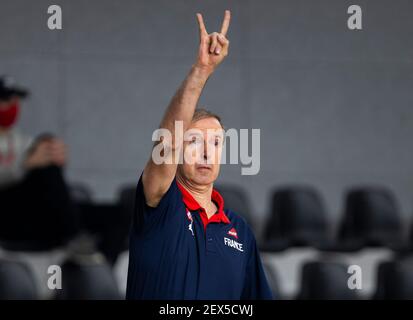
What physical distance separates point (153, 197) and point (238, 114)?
3.34 meters

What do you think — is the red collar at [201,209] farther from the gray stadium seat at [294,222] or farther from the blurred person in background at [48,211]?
the gray stadium seat at [294,222]

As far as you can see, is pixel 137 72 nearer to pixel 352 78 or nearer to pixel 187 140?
pixel 352 78

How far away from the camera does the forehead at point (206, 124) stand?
2.06m

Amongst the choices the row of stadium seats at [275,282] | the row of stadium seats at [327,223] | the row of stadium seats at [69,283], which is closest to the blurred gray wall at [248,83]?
the row of stadium seats at [327,223]

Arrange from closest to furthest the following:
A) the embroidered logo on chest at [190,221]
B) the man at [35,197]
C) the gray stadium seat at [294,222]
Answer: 1. the embroidered logo on chest at [190,221]
2. the man at [35,197]
3. the gray stadium seat at [294,222]

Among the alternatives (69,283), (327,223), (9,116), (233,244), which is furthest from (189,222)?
(327,223)

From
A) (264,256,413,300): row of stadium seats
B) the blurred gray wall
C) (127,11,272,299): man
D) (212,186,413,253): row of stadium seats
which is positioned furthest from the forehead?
the blurred gray wall

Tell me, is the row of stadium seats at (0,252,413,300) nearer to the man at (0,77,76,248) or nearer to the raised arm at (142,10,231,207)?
the man at (0,77,76,248)

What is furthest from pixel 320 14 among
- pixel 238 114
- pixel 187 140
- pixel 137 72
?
pixel 187 140

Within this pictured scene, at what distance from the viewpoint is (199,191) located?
2.09 meters

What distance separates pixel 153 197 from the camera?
194cm

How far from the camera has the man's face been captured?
2.04 meters

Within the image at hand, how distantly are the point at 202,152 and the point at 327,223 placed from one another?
2.80 metres

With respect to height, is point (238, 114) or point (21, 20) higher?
point (21, 20)
